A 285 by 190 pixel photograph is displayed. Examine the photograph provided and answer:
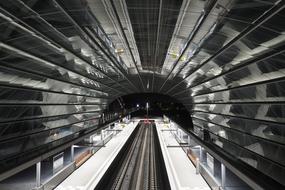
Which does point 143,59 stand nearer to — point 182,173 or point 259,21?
point 182,173

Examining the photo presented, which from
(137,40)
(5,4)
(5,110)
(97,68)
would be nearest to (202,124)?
(97,68)

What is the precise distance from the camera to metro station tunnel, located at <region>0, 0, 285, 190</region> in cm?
839

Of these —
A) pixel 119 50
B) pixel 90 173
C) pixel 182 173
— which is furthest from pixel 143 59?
pixel 90 173

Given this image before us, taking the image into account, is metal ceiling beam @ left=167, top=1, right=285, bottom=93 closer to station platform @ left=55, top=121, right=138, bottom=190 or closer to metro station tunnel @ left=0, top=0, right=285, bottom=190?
metro station tunnel @ left=0, top=0, right=285, bottom=190

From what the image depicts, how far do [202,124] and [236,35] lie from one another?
26274mm

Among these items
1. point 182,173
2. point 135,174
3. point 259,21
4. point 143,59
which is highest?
point 143,59

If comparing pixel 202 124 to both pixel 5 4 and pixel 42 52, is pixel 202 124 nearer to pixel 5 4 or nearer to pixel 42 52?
pixel 42 52

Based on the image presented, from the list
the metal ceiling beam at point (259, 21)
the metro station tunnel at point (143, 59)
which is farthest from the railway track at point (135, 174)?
the metal ceiling beam at point (259, 21)

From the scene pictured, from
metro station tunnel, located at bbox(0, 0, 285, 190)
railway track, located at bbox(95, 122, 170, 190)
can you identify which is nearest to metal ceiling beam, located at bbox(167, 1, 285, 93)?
metro station tunnel, located at bbox(0, 0, 285, 190)

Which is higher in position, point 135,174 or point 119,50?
point 119,50

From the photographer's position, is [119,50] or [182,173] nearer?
[182,173]

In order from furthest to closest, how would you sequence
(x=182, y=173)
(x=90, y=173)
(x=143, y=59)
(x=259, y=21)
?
1. (x=143, y=59)
2. (x=182, y=173)
3. (x=90, y=173)
4. (x=259, y=21)

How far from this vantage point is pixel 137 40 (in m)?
15.8

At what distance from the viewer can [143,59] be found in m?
22.3
